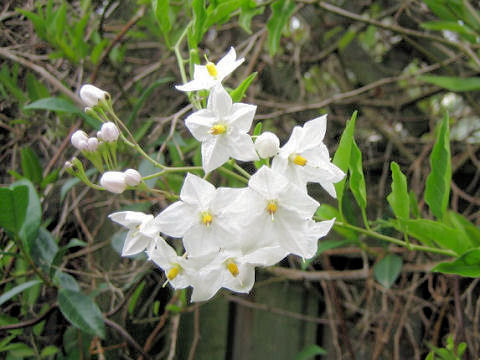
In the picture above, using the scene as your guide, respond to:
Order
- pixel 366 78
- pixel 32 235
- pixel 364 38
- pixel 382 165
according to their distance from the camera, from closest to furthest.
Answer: pixel 32 235 < pixel 382 165 < pixel 366 78 < pixel 364 38

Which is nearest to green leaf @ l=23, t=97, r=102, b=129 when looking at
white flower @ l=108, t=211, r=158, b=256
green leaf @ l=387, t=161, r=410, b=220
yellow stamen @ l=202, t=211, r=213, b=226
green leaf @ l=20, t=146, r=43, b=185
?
green leaf @ l=20, t=146, r=43, b=185

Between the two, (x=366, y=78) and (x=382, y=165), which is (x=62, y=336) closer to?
(x=382, y=165)

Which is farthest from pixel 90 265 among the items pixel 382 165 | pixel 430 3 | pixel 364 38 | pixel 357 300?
pixel 364 38

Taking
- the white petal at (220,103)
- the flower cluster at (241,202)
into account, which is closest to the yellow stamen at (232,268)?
the flower cluster at (241,202)

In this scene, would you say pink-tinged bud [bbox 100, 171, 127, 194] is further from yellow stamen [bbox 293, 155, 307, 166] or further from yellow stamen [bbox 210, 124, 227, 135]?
yellow stamen [bbox 293, 155, 307, 166]

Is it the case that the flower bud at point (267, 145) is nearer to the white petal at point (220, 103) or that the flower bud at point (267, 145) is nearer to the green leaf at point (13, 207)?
the white petal at point (220, 103)
